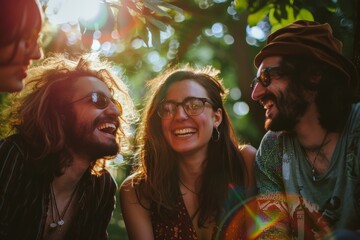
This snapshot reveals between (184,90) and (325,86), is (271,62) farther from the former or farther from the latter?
(184,90)

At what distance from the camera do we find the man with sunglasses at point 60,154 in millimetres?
3479

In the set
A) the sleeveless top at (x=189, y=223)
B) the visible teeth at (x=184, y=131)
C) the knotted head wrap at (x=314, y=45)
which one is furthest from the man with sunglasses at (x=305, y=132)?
the visible teeth at (x=184, y=131)

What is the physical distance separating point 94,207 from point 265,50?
2.32 meters

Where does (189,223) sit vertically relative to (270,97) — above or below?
below

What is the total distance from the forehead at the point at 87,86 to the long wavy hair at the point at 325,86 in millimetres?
1829

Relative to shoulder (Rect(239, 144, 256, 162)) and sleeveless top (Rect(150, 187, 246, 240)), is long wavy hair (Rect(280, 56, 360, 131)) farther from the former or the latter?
sleeveless top (Rect(150, 187, 246, 240))

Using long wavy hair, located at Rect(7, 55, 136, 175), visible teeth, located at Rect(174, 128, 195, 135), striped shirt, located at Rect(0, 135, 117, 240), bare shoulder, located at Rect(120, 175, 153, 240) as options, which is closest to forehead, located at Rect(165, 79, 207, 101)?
visible teeth, located at Rect(174, 128, 195, 135)

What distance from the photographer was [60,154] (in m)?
3.93

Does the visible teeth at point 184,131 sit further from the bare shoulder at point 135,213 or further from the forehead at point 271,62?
the forehead at point 271,62

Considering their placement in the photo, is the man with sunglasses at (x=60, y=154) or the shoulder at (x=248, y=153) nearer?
the man with sunglasses at (x=60, y=154)

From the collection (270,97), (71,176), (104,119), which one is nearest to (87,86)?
(104,119)

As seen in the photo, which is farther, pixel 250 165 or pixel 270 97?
pixel 250 165

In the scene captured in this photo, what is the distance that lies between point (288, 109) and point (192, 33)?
528cm

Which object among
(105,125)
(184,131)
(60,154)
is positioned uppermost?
(105,125)
